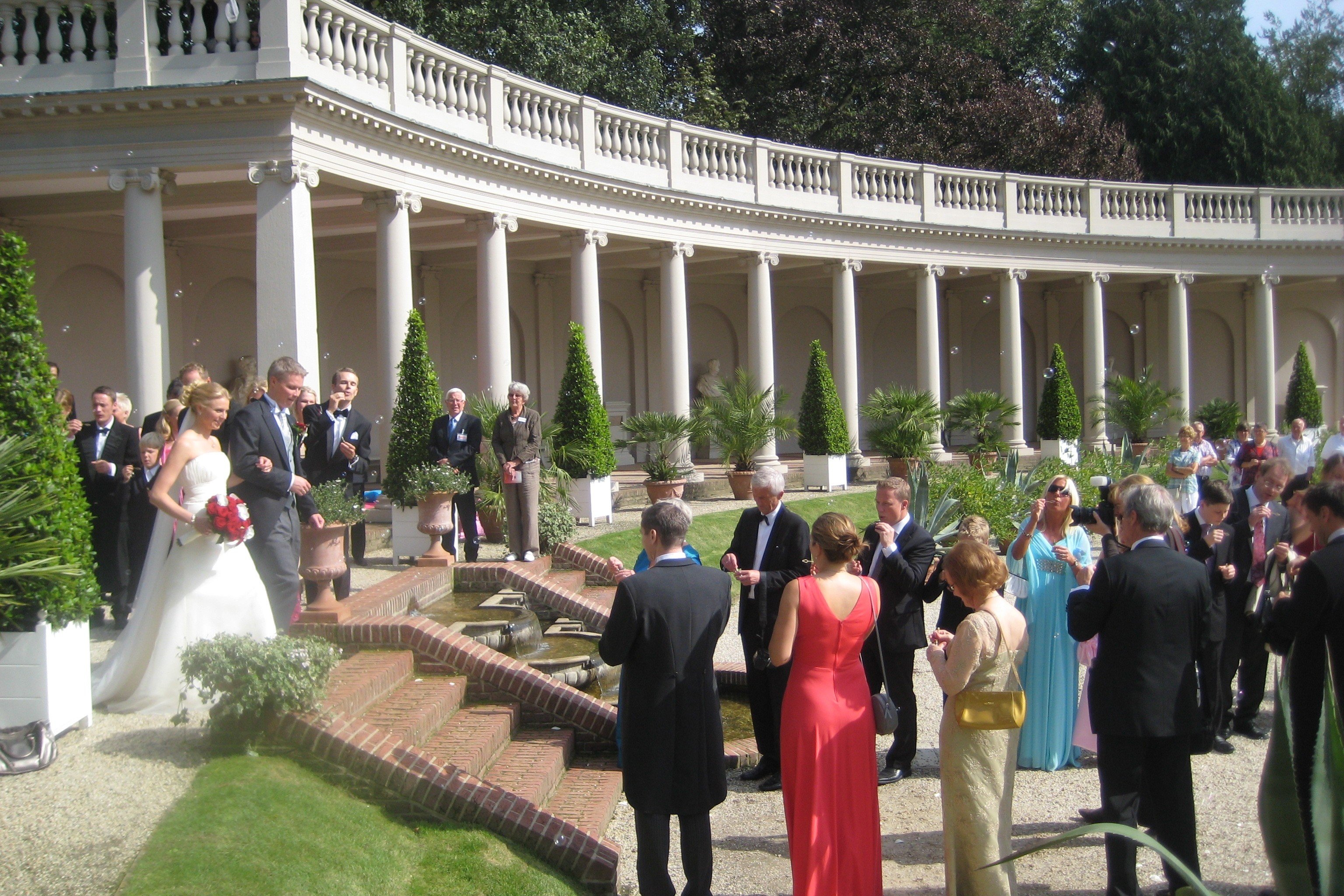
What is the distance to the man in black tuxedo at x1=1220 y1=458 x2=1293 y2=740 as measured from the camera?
285 inches

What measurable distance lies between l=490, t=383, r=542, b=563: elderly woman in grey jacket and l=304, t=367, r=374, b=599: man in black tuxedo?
1495mm

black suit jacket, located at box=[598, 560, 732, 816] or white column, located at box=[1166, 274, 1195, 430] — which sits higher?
white column, located at box=[1166, 274, 1195, 430]

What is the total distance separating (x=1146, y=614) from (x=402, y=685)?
4.29m

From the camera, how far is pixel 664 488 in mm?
15750

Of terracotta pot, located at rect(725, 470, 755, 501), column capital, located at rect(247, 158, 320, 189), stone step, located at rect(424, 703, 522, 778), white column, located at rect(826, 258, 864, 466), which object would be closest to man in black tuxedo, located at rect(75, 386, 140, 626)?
stone step, located at rect(424, 703, 522, 778)

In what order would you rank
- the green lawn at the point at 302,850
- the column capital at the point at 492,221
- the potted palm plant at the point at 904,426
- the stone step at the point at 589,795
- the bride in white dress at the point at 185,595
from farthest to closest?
the potted palm plant at the point at 904,426 < the column capital at the point at 492,221 < the bride in white dress at the point at 185,595 < the stone step at the point at 589,795 < the green lawn at the point at 302,850

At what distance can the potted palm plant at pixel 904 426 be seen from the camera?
19.6 metres

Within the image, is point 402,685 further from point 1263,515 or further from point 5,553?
point 1263,515

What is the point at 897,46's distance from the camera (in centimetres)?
3022

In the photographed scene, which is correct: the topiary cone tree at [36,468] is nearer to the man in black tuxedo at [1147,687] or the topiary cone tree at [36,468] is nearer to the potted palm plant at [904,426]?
the man in black tuxedo at [1147,687]

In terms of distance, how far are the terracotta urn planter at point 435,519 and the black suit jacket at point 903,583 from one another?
4.57 meters

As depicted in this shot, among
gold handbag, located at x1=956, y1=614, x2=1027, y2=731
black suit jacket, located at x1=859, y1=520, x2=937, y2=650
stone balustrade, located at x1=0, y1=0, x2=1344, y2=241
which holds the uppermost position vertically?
stone balustrade, located at x1=0, y1=0, x2=1344, y2=241

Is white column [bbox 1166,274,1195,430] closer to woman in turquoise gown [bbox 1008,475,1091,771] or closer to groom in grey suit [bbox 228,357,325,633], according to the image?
woman in turquoise gown [bbox 1008,475,1091,771]

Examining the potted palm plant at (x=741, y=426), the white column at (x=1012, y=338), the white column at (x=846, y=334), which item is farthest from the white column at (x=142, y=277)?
the white column at (x=1012, y=338)
